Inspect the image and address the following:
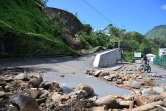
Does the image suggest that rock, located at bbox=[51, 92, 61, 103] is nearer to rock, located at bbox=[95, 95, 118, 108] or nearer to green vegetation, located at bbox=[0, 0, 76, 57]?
rock, located at bbox=[95, 95, 118, 108]

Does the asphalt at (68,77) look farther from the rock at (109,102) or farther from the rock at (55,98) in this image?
the rock at (109,102)

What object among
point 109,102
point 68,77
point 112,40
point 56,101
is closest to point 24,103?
point 56,101

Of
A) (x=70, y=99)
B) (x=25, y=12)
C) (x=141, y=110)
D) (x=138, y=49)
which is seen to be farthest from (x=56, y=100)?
(x=138, y=49)

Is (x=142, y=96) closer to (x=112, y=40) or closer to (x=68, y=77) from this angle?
(x=68, y=77)

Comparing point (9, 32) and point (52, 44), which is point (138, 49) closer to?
point (52, 44)

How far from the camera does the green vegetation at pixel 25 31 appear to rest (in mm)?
16938

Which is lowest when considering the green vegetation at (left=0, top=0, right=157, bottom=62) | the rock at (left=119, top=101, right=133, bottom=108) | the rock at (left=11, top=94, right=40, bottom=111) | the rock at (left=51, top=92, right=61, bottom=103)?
the rock at (left=119, top=101, right=133, bottom=108)

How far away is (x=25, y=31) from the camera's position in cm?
1961

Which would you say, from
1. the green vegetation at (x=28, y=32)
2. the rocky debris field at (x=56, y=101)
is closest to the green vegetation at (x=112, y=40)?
the green vegetation at (x=28, y=32)

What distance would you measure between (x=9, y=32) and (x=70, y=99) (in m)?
12.4

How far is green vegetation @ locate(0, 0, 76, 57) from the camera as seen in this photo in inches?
667

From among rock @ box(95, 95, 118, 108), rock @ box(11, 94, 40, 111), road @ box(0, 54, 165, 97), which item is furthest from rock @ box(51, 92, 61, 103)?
road @ box(0, 54, 165, 97)

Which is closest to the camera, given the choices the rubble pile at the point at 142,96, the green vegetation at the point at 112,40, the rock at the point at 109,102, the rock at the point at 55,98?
the rubble pile at the point at 142,96

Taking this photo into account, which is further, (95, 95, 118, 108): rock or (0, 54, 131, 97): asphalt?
(0, 54, 131, 97): asphalt
